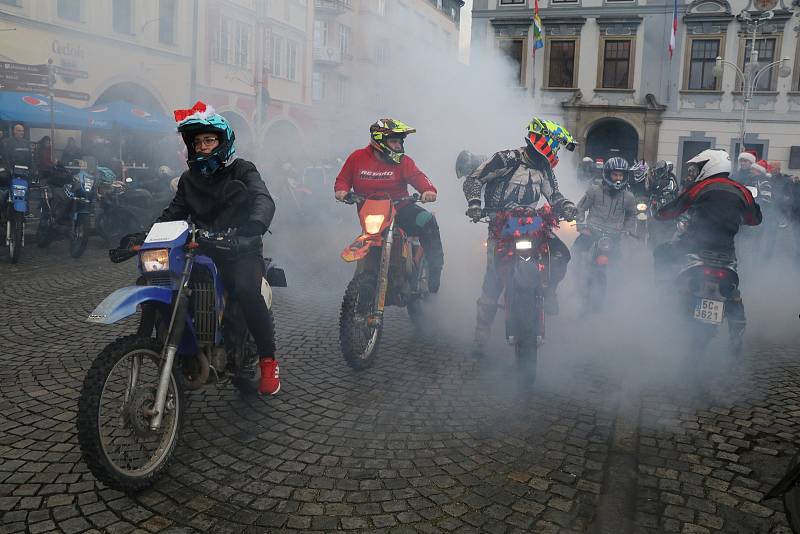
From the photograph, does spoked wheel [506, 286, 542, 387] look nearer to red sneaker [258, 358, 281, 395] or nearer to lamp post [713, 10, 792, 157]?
red sneaker [258, 358, 281, 395]

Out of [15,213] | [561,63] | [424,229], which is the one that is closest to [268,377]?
[424,229]

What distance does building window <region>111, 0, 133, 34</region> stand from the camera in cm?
2048

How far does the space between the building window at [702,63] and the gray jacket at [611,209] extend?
26869 mm

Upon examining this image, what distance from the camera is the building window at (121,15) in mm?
20484

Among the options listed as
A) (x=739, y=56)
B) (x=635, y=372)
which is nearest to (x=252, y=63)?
(x=635, y=372)

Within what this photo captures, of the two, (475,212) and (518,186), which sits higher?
(518,186)

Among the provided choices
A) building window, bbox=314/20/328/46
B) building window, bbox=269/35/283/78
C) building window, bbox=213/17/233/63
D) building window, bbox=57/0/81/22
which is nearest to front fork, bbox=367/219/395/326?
building window, bbox=314/20/328/46

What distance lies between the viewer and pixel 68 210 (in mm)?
10266

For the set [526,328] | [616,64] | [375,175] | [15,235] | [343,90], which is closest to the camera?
[526,328]

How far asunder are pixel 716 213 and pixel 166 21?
20.2 m

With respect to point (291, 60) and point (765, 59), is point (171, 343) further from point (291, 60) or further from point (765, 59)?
point (765, 59)

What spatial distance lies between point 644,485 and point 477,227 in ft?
26.1

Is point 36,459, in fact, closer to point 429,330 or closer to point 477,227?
point 429,330

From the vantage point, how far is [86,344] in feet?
18.2
